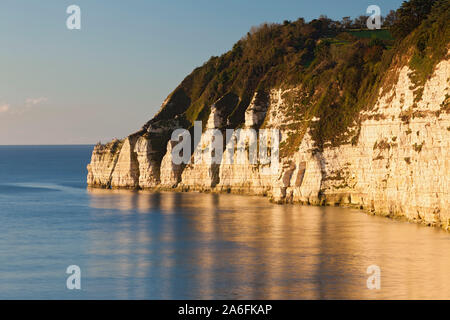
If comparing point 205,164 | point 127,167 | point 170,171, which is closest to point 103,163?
point 127,167

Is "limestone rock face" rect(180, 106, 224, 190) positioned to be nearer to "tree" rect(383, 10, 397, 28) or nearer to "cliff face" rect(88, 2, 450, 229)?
"cliff face" rect(88, 2, 450, 229)

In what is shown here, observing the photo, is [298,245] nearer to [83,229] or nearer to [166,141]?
[83,229]

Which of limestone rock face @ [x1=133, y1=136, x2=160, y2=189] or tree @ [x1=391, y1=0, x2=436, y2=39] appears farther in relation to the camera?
limestone rock face @ [x1=133, y1=136, x2=160, y2=189]

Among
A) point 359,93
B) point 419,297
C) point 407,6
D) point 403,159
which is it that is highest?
point 407,6

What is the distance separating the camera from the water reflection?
39.7 meters

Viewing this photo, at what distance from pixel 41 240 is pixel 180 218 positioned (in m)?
15.5

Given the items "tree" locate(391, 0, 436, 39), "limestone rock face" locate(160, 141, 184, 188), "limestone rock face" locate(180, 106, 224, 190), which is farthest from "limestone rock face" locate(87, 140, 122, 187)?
"tree" locate(391, 0, 436, 39)

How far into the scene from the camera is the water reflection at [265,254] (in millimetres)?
39656

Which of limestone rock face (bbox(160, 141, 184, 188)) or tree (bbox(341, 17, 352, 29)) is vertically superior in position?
tree (bbox(341, 17, 352, 29))

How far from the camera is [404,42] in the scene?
2699 inches

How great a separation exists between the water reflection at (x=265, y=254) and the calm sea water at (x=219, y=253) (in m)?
0.07

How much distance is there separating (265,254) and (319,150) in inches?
1109

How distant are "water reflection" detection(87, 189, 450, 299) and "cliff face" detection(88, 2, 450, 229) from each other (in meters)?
2.80

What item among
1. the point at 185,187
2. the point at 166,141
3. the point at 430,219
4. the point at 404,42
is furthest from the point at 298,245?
the point at 166,141
